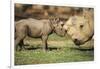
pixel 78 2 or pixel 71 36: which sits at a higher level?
pixel 78 2

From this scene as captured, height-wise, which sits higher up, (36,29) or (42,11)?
(42,11)

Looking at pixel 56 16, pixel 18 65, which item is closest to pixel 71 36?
pixel 56 16

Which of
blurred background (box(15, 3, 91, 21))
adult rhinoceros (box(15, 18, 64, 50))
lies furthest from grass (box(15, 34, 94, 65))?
blurred background (box(15, 3, 91, 21))

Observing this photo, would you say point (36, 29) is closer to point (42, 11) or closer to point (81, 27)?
point (42, 11)

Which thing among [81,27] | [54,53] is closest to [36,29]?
[54,53]

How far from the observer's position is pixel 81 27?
9.32 ft

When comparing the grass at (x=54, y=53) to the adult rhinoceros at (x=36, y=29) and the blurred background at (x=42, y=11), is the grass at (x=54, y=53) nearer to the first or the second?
the adult rhinoceros at (x=36, y=29)

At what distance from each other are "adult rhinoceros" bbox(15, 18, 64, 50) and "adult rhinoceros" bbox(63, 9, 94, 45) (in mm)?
139

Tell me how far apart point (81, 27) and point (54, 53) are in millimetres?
542

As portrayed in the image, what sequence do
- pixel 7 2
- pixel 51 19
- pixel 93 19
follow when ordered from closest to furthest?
pixel 7 2 → pixel 51 19 → pixel 93 19

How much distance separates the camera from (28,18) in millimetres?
2600

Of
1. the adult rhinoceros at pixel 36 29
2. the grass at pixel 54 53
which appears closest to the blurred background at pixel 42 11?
the adult rhinoceros at pixel 36 29
